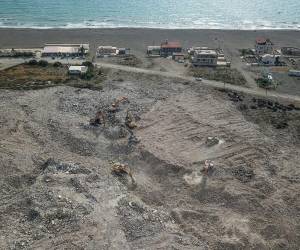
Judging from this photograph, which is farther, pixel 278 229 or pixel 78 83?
pixel 78 83

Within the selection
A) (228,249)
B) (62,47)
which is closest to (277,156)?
(228,249)

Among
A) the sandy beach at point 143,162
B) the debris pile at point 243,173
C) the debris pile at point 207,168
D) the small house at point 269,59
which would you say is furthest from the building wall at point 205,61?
the debris pile at point 207,168

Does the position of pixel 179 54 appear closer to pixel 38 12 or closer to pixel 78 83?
pixel 78 83

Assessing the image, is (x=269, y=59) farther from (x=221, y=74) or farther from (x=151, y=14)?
(x=151, y=14)

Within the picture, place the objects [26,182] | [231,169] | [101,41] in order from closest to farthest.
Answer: [26,182] < [231,169] < [101,41]

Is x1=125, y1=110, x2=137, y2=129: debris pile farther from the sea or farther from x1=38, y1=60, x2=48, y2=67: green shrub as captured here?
the sea

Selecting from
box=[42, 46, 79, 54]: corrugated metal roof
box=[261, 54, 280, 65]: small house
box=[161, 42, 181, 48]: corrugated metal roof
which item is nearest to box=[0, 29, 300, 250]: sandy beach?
box=[42, 46, 79, 54]: corrugated metal roof
